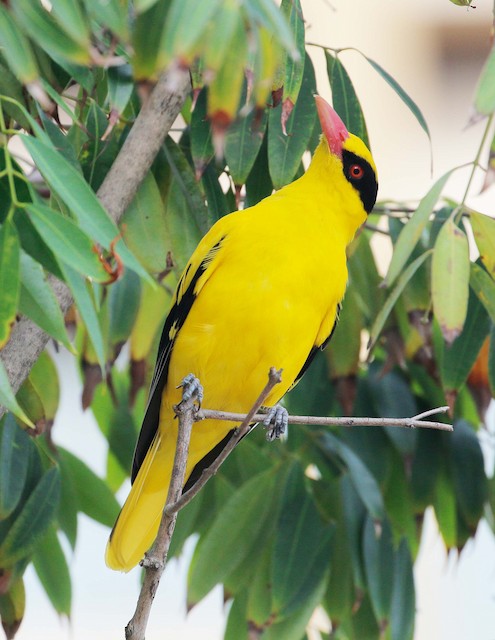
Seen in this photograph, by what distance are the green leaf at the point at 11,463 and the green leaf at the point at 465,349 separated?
3.19 feet

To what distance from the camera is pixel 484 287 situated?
2.14 meters

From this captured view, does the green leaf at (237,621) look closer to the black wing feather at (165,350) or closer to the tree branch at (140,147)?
the black wing feather at (165,350)

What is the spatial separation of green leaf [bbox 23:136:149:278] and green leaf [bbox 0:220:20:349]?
9 cm

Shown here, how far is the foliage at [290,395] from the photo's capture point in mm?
1638

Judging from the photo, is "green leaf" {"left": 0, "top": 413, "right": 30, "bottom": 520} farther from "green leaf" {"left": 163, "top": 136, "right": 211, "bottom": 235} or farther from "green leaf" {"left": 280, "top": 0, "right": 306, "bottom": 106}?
"green leaf" {"left": 280, "top": 0, "right": 306, "bottom": 106}

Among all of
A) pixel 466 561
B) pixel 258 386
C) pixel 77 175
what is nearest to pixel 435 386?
pixel 258 386

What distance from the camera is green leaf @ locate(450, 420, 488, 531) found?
2.68 m

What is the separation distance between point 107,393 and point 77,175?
5.06 ft

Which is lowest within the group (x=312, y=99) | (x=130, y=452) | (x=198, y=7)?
(x=130, y=452)

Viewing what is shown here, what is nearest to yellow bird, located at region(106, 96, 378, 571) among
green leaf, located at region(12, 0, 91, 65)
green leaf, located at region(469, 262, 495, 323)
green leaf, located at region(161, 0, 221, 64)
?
green leaf, located at region(469, 262, 495, 323)

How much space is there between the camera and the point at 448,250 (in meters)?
1.96

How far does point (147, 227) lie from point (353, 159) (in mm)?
600

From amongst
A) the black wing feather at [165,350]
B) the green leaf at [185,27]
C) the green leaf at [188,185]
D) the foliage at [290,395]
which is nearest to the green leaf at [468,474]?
the foliage at [290,395]

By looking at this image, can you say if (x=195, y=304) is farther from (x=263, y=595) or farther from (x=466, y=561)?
(x=466, y=561)
